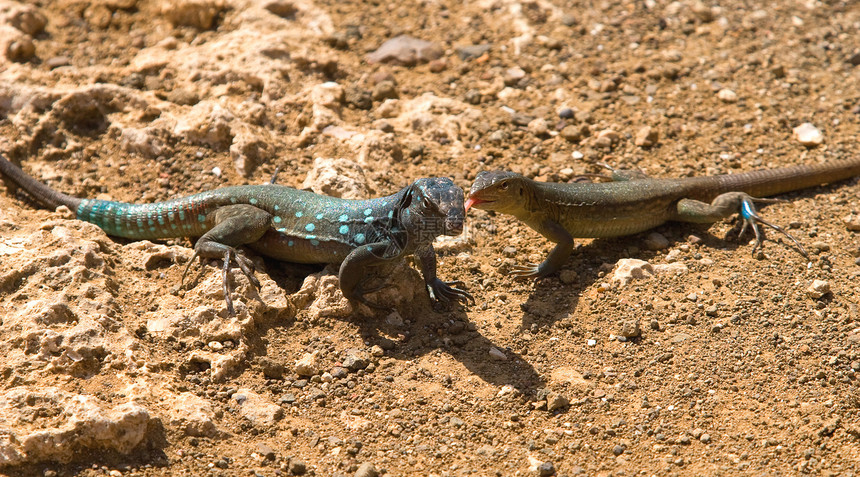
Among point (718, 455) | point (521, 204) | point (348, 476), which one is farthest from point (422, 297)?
point (718, 455)

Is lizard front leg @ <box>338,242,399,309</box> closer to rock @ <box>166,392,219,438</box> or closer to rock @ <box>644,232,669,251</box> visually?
rock @ <box>166,392,219,438</box>

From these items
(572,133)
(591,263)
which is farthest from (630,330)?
(572,133)

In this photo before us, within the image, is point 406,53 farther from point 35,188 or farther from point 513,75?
point 35,188

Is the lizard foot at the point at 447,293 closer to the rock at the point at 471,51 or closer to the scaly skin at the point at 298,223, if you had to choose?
the scaly skin at the point at 298,223

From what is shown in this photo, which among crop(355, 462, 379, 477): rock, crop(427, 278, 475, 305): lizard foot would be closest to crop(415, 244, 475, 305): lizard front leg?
crop(427, 278, 475, 305): lizard foot

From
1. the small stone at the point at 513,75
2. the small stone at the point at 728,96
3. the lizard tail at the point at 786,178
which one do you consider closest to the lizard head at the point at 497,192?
the lizard tail at the point at 786,178

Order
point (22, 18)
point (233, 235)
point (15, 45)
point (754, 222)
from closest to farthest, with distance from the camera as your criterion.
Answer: point (233, 235)
point (754, 222)
point (15, 45)
point (22, 18)
